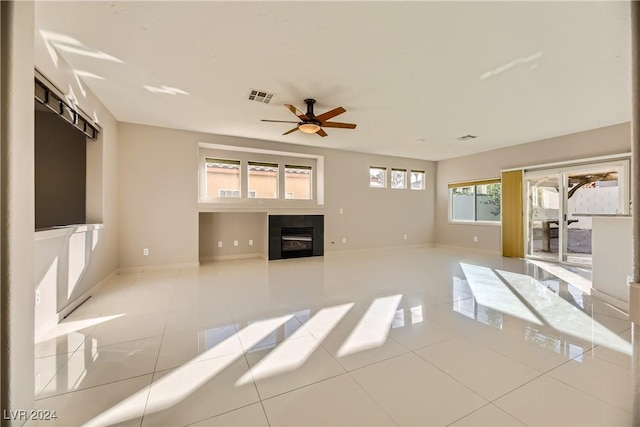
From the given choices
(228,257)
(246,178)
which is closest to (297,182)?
(246,178)

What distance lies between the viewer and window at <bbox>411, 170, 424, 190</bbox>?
321 inches

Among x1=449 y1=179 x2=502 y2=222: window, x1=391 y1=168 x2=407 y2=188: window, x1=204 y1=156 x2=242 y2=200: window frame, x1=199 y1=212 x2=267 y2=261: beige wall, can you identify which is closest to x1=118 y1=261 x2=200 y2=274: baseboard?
x1=199 y1=212 x2=267 y2=261: beige wall

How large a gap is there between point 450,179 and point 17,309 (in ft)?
28.7

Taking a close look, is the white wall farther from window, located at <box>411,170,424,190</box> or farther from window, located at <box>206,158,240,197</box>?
window, located at <box>411,170,424,190</box>

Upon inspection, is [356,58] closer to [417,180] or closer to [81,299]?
[81,299]

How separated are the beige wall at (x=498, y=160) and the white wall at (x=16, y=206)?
7.61 metres

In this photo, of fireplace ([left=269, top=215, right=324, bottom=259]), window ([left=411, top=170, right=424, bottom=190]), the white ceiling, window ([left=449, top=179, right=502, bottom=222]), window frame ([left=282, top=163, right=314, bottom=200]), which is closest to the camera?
the white ceiling

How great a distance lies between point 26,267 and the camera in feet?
3.91

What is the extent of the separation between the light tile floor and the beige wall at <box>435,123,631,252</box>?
10.5 feet

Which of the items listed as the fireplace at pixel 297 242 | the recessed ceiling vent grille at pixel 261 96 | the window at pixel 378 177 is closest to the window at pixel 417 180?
the window at pixel 378 177

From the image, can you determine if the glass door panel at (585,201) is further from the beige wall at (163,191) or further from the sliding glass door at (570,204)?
the beige wall at (163,191)

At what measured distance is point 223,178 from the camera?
19.3ft

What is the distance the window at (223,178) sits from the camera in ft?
19.0

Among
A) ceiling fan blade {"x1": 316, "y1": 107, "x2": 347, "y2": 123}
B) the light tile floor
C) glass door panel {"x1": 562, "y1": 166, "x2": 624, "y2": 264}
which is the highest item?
ceiling fan blade {"x1": 316, "y1": 107, "x2": 347, "y2": 123}
